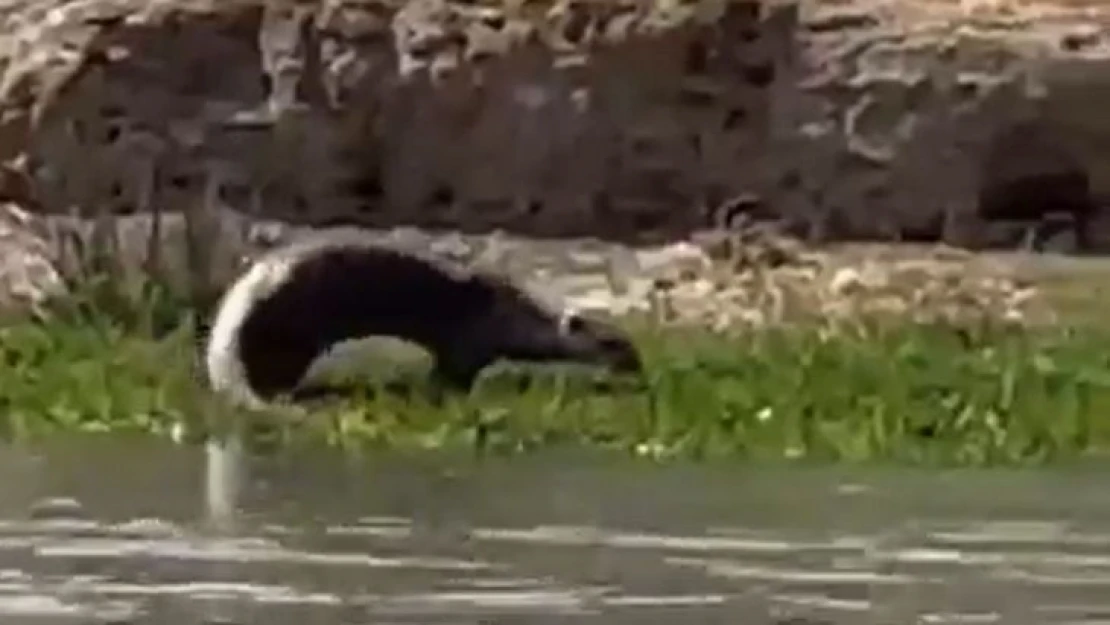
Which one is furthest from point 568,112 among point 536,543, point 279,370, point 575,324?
point 536,543

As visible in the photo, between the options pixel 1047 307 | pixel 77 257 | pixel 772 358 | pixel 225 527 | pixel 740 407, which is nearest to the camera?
pixel 225 527

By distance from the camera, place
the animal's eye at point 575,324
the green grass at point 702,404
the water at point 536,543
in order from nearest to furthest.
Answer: the water at point 536,543
the green grass at point 702,404
the animal's eye at point 575,324

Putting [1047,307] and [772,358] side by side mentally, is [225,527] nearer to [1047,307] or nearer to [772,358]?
[772,358]

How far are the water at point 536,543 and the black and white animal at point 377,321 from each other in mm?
152

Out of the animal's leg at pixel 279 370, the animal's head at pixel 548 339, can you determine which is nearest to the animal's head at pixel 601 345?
the animal's head at pixel 548 339

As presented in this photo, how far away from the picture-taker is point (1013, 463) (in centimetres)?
87

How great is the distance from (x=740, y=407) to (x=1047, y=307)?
16.1 inches

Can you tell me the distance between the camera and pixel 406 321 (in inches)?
42.4

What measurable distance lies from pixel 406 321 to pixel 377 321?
32 millimetres

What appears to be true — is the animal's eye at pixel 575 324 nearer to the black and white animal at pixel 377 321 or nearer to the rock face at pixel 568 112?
the black and white animal at pixel 377 321

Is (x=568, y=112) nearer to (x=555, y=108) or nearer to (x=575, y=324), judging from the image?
(x=555, y=108)

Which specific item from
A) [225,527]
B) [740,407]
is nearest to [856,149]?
[740,407]

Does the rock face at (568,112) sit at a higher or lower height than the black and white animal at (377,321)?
higher

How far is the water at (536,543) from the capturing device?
1.72 ft
